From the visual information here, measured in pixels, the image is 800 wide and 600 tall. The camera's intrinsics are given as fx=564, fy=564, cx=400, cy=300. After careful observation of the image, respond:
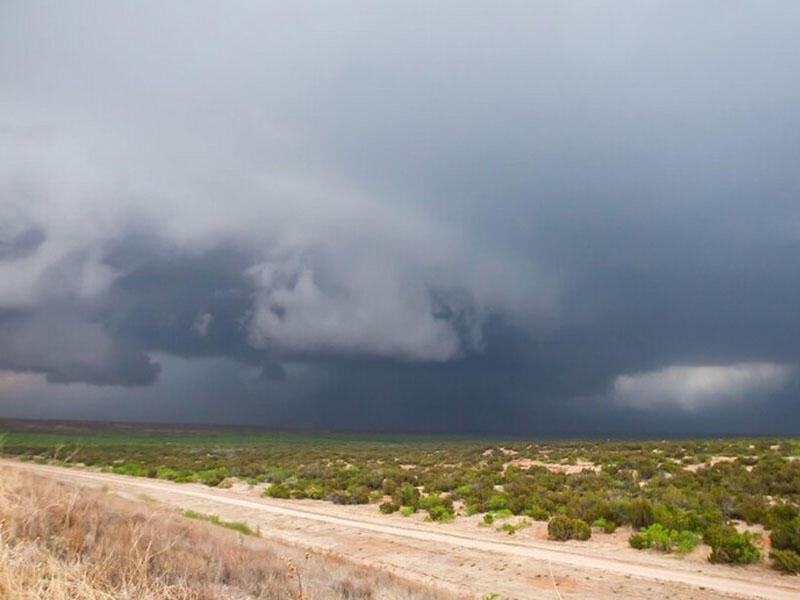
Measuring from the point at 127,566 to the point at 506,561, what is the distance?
585 inches

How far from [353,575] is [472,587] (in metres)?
5.03

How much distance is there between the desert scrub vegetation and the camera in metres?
6.61

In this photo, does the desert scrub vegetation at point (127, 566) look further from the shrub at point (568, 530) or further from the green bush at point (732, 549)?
the shrub at point (568, 530)

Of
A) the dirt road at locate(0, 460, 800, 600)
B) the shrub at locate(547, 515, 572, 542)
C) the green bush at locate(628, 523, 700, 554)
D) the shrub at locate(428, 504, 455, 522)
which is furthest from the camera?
the shrub at locate(428, 504, 455, 522)

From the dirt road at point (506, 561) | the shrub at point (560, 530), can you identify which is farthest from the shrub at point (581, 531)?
the dirt road at point (506, 561)

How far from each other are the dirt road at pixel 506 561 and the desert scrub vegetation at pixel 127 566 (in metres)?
4.57

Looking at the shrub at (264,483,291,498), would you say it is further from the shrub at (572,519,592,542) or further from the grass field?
the shrub at (572,519,592,542)

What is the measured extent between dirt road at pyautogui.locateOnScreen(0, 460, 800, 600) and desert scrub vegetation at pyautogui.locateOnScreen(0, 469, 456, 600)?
4.57 meters

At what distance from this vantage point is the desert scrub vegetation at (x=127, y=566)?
6.61 meters

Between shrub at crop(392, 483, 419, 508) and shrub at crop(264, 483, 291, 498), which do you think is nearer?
shrub at crop(392, 483, 419, 508)

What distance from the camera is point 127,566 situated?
7.61 m

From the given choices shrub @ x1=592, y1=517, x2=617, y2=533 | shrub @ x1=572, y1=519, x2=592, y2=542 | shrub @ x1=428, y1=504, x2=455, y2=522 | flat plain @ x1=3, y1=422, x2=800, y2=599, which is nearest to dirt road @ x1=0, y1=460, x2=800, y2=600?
flat plain @ x1=3, y1=422, x2=800, y2=599

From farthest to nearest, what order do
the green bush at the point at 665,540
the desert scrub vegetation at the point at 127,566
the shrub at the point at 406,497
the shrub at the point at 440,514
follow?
1. the shrub at the point at 406,497
2. the shrub at the point at 440,514
3. the green bush at the point at 665,540
4. the desert scrub vegetation at the point at 127,566

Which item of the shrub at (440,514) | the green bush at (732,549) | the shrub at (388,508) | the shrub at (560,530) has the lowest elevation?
the shrub at (388,508)
